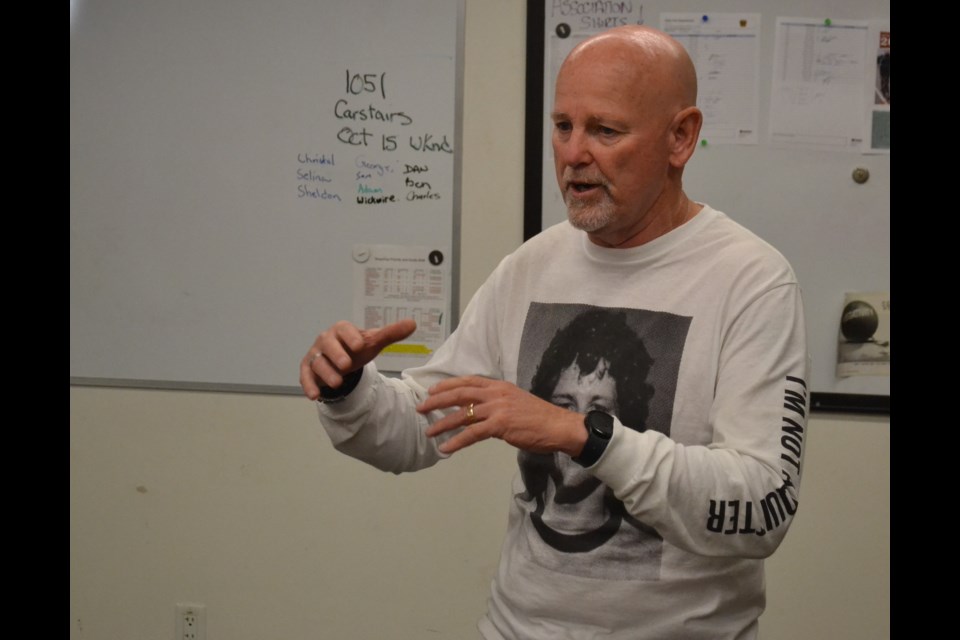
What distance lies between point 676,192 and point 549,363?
0.34 metres

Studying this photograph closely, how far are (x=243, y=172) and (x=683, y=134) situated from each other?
4.63 ft

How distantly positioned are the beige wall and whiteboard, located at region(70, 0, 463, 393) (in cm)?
8

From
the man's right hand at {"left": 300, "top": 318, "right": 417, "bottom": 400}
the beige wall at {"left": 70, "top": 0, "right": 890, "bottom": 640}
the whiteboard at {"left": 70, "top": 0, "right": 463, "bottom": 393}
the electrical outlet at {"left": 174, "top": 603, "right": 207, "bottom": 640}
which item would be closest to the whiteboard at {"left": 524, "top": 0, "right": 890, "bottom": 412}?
the beige wall at {"left": 70, "top": 0, "right": 890, "bottom": 640}

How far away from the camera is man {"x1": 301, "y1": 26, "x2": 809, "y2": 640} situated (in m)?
1.32

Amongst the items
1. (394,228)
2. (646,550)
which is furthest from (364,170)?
(646,550)

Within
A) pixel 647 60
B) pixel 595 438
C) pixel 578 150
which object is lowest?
pixel 595 438

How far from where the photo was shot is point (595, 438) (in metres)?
1.30

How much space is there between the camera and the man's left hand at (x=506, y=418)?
51.4 inches

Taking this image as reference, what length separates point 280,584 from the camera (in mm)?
2654

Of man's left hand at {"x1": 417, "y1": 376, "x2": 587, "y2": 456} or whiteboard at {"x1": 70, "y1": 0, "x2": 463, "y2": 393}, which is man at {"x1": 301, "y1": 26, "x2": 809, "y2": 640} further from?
whiteboard at {"x1": 70, "y1": 0, "x2": 463, "y2": 393}

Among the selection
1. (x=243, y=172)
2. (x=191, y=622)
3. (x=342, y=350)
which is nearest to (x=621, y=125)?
(x=342, y=350)

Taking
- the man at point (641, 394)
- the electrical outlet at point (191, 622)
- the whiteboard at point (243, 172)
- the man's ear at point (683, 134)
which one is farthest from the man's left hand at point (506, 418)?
the electrical outlet at point (191, 622)

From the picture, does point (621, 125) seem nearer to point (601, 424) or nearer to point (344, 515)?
point (601, 424)

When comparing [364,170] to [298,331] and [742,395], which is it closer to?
[298,331]
